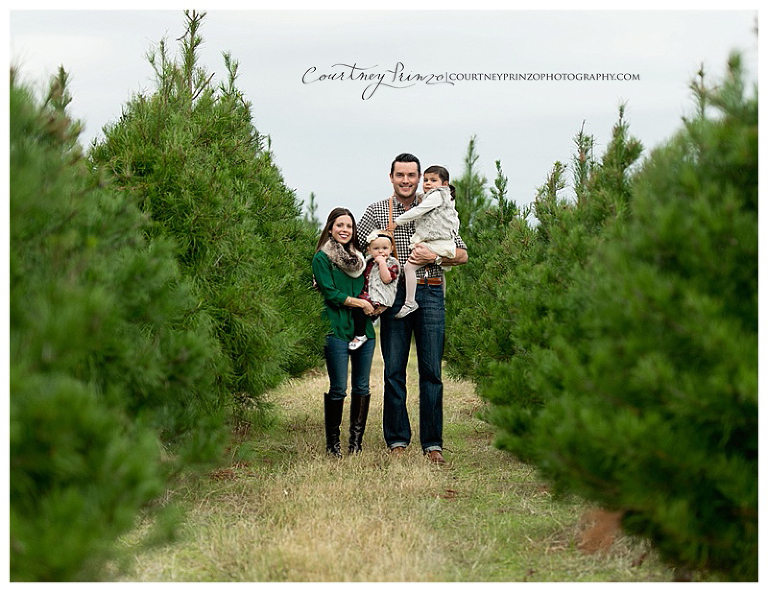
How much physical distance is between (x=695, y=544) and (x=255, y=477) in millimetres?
4315

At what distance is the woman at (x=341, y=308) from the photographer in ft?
23.2

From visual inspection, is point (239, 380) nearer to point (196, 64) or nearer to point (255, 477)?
point (255, 477)

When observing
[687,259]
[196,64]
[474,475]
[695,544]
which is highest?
[196,64]

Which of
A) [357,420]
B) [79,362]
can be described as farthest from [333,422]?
[79,362]

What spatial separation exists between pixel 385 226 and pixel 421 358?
3.94 feet

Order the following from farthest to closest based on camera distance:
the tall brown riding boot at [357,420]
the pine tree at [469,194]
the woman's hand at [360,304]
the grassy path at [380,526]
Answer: the pine tree at [469,194], the tall brown riding boot at [357,420], the woman's hand at [360,304], the grassy path at [380,526]

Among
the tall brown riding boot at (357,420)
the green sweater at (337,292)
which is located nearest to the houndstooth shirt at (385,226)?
the green sweater at (337,292)

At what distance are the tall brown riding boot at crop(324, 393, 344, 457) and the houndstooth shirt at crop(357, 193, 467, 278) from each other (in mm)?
1343

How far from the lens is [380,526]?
5059mm

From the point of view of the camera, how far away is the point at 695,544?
10.2 feet

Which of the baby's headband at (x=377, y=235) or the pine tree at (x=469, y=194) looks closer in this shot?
the baby's headband at (x=377, y=235)

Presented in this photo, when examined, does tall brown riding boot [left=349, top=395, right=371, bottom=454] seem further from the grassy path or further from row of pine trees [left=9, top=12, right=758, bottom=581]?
row of pine trees [left=9, top=12, right=758, bottom=581]

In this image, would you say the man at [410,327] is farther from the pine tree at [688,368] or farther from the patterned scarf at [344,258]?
the pine tree at [688,368]

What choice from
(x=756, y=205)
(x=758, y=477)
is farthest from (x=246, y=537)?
(x=756, y=205)
